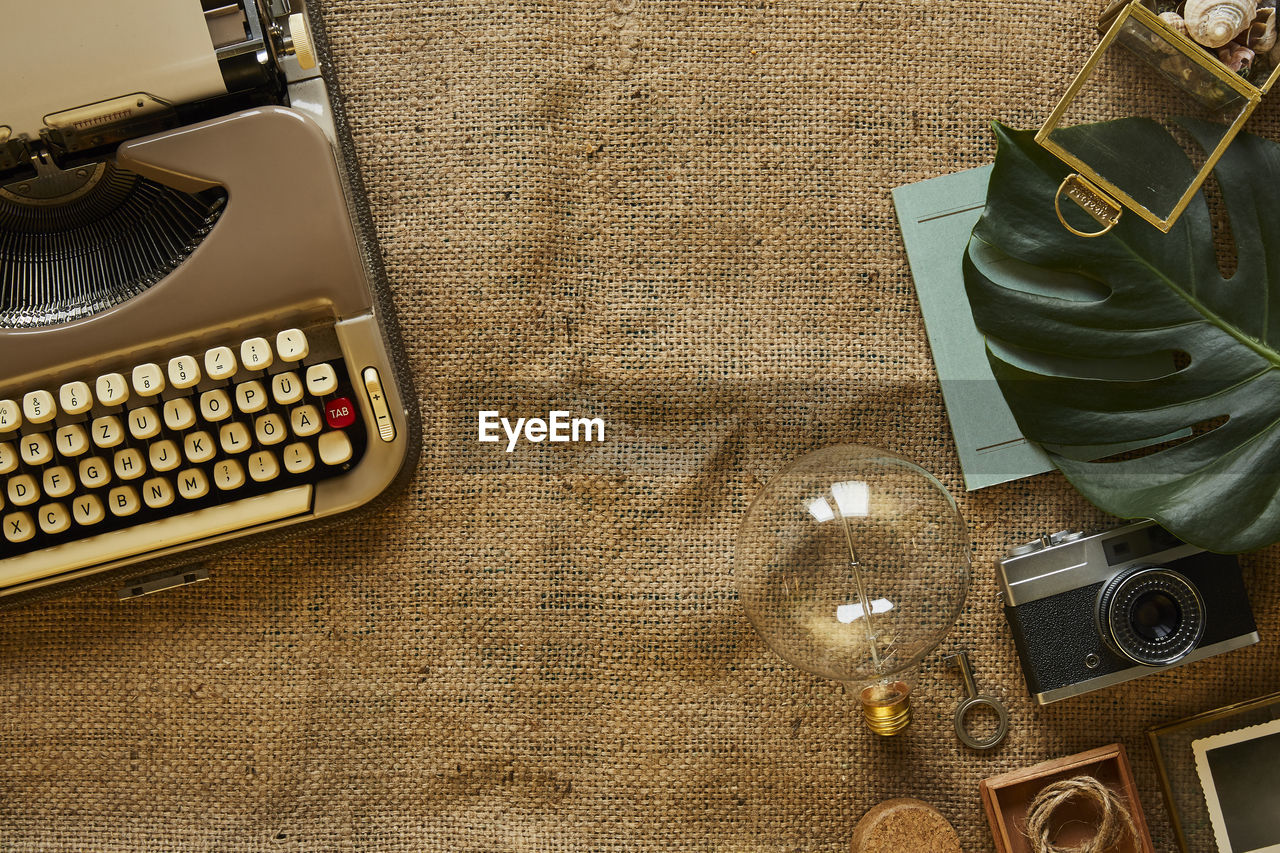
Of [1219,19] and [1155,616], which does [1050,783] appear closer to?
[1155,616]

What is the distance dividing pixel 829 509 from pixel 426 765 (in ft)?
1.91

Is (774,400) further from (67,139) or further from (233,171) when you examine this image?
(67,139)

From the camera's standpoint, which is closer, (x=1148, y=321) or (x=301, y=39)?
(x=301, y=39)

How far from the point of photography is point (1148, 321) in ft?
3.50

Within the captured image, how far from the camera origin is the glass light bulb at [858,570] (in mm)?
977

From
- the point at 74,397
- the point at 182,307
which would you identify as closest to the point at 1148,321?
the point at 182,307

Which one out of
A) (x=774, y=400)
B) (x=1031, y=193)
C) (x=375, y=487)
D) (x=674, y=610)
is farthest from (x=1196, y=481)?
(x=375, y=487)

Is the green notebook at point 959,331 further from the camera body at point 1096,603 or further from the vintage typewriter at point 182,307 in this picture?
the vintage typewriter at point 182,307

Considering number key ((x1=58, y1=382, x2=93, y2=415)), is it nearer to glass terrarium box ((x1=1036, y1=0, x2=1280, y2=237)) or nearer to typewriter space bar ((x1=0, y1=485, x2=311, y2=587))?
typewriter space bar ((x1=0, y1=485, x2=311, y2=587))

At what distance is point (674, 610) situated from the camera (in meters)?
1.13

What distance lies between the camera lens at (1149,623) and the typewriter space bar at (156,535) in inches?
A: 35.6

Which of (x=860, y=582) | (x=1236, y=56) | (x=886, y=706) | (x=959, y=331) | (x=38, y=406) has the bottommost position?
(x=886, y=706)

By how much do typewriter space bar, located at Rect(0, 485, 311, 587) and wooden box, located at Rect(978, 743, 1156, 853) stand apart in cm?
86

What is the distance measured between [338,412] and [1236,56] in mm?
1096
